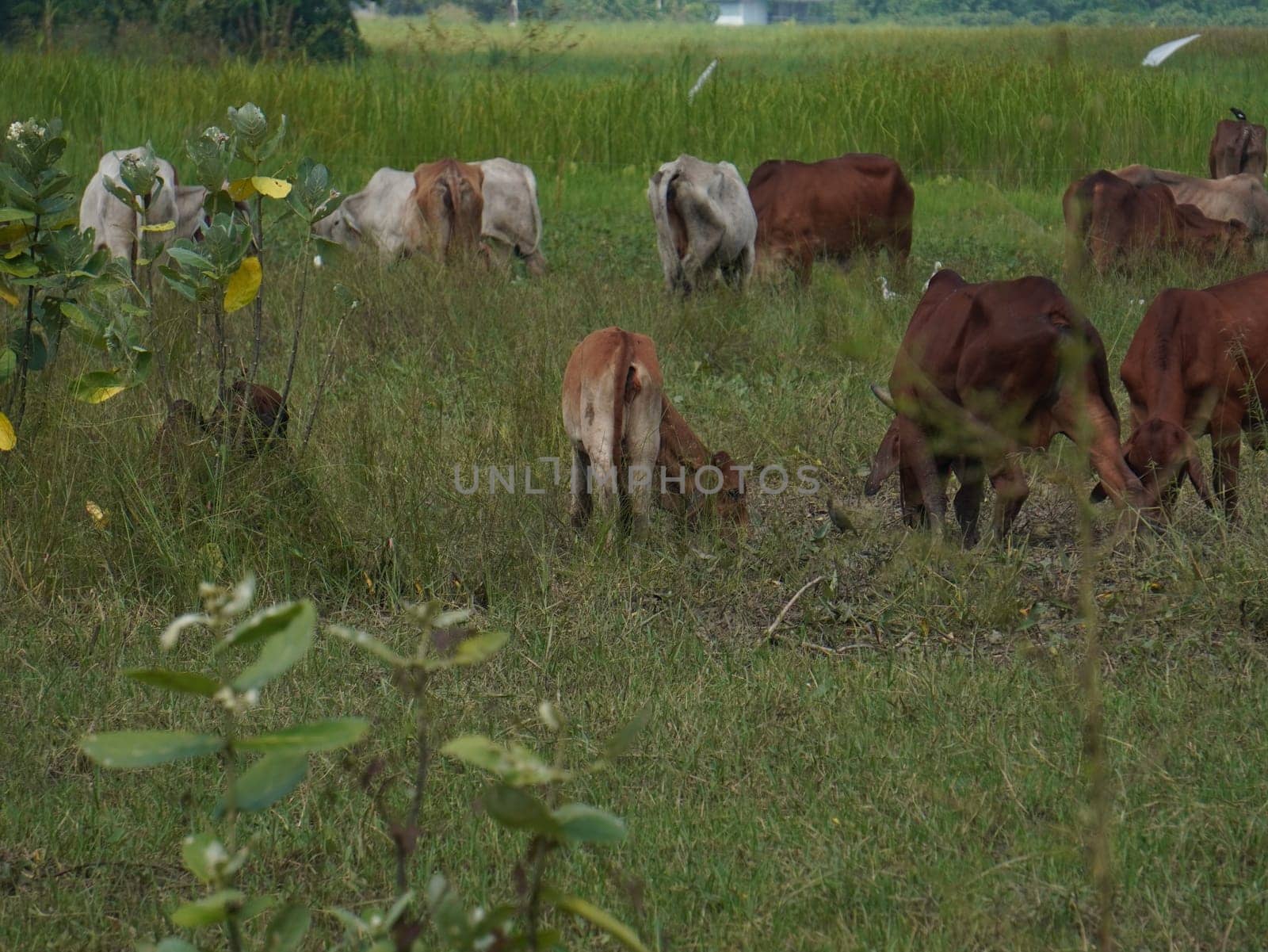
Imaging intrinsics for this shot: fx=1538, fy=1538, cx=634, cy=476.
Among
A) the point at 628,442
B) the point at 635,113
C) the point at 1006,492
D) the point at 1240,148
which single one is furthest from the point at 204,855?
the point at 635,113

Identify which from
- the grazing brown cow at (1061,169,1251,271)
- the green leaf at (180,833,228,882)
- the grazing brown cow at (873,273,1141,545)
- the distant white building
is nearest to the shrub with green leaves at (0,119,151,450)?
the grazing brown cow at (873,273,1141,545)

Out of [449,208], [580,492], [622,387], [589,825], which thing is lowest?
[580,492]

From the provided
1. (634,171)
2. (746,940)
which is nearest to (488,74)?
(634,171)

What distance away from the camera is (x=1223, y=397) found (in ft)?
15.9

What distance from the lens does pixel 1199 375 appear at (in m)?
4.86

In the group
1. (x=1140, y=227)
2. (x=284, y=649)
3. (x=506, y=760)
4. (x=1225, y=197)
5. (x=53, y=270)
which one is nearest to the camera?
(x=506, y=760)

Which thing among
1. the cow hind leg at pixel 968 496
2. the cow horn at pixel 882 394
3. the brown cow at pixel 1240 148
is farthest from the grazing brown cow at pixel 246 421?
the brown cow at pixel 1240 148

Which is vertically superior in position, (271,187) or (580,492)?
(271,187)

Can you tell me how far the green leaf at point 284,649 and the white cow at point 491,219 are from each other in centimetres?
816

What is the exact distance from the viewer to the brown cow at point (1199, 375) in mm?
4801

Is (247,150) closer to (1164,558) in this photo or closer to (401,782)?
(401,782)

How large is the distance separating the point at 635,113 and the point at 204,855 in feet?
48.9

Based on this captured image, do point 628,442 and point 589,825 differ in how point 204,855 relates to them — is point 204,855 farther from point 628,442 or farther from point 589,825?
point 628,442

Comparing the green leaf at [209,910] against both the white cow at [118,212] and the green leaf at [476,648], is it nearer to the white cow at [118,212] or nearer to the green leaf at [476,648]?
the green leaf at [476,648]
